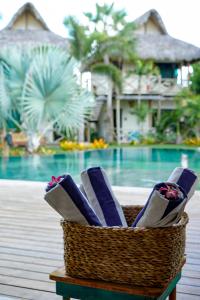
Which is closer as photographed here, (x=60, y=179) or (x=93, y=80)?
(x=60, y=179)

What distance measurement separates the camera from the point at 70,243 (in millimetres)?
1385

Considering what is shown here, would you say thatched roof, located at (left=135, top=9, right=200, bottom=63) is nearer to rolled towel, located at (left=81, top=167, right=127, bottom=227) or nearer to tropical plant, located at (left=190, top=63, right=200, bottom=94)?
tropical plant, located at (left=190, top=63, right=200, bottom=94)

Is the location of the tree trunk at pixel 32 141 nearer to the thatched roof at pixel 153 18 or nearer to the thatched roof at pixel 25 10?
the thatched roof at pixel 25 10

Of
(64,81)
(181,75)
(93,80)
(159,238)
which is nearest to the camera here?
(159,238)

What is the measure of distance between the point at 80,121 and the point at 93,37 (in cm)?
378

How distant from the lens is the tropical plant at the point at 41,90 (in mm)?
13633

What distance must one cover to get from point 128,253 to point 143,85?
1875 centimetres

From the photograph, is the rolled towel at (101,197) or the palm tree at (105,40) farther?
the palm tree at (105,40)

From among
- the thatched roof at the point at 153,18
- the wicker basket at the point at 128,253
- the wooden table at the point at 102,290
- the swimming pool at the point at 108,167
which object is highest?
the thatched roof at the point at 153,18

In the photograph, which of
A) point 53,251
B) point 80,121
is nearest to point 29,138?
point 80,121

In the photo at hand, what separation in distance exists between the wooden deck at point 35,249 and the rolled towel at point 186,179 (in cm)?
59

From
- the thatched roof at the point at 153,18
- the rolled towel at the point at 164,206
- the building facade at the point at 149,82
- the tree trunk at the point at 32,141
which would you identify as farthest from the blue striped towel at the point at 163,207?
the thatched roof at the point at 153,18

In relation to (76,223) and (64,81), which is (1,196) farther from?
(64,81)

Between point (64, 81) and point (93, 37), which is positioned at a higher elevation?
point (93, 37)
